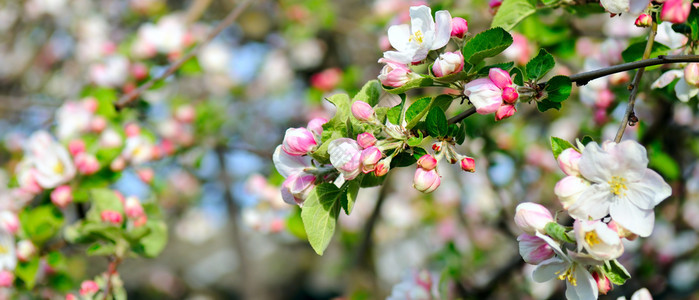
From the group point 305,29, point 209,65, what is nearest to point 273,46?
point 209,65

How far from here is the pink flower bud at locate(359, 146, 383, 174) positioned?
0.78m

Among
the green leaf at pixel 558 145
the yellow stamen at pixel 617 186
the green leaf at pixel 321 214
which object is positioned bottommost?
the green leaf at pixel 321 214

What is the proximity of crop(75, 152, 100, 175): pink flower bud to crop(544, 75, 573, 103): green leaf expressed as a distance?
1.28 metres

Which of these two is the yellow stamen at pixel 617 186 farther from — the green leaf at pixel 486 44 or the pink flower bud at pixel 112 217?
the pink flower bud at pixel 112 217

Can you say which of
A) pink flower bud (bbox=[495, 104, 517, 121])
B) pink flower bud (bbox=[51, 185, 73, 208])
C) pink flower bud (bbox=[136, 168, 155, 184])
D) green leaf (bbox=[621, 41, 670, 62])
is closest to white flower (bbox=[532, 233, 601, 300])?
pink flower bud (bbox=[495, 104, 517, 121])

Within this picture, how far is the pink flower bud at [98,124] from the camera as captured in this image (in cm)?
179

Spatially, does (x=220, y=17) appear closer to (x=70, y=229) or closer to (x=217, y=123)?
(x=217, y=123)

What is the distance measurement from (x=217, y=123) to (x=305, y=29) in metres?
0.80

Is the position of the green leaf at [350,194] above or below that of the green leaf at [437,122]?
below

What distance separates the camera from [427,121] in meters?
0.83

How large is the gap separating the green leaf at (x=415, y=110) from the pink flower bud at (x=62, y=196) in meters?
1.11

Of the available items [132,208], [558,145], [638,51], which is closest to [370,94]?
[558,145]

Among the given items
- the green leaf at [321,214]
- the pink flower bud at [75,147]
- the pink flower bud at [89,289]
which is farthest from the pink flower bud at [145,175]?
the green leaf at [321,214]

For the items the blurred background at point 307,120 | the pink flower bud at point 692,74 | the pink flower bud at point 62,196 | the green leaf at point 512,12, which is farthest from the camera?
the blurred background at point 307,120
